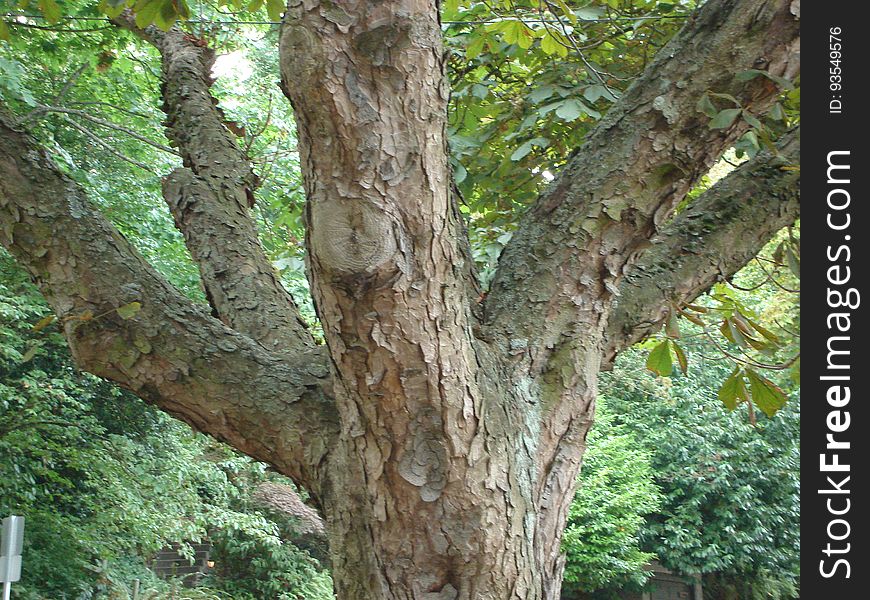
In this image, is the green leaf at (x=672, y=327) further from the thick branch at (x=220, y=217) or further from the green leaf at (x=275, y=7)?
the green leaf at (x=275, y=7)

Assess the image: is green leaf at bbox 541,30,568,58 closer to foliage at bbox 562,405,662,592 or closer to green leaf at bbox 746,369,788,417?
green leaf at bbox 746,369,788,417

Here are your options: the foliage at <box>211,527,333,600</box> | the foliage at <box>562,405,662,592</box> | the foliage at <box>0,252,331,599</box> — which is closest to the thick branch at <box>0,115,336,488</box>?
the foliage at <box>0,252,331,599</box>

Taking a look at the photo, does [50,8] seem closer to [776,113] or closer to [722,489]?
[776,113]

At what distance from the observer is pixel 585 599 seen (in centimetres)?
1352

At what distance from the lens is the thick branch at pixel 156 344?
182cm

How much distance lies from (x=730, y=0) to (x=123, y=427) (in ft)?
27.1

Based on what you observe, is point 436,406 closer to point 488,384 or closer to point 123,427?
point 488,384

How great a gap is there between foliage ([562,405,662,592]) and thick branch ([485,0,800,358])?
1060 cm

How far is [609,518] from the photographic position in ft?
40.4

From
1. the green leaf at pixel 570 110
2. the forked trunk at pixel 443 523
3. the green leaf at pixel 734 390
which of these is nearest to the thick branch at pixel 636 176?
the forked trunk at pixel 443 523

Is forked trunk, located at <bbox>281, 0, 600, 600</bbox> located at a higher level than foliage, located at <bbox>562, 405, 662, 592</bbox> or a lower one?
lower

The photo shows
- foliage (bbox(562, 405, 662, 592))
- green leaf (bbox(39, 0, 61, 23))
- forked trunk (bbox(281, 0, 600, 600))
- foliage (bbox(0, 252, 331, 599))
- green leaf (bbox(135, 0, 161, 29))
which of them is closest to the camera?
forked trunk (bbox(281, 0, 600, 600))

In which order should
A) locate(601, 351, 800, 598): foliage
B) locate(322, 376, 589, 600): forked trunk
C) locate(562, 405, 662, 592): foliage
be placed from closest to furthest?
1. locate(322, 376, 589, 600): forked trunk
2. locate(562, 405, 662, 592): foliage
3. locate(601, 351, 800, 598): foliage

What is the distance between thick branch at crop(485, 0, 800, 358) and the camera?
1.84 meters
